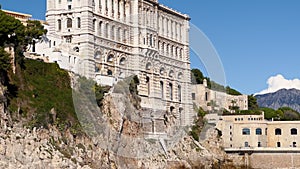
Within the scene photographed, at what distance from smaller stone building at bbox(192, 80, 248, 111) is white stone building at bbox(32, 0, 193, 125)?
494 centimetres

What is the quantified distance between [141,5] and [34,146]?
21705mm

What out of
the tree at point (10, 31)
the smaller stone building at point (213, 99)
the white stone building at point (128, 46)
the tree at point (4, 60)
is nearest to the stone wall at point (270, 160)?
the white stone building at point (128, 46)

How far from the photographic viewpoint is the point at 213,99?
252 feet

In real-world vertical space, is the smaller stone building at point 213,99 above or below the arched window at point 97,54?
below

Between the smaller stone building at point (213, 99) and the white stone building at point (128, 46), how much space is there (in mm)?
4941

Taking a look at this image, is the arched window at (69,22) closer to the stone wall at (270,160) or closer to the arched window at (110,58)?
the arched window at (110,58)

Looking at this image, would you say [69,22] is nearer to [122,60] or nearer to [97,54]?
[97,54]

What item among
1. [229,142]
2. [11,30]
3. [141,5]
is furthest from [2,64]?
[229,142]

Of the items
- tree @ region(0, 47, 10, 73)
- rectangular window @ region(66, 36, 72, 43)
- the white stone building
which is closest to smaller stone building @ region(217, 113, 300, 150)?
the white stone building

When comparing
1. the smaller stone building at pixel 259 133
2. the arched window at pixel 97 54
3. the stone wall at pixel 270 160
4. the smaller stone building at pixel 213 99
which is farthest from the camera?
the smaller stone building at pixel 213 99

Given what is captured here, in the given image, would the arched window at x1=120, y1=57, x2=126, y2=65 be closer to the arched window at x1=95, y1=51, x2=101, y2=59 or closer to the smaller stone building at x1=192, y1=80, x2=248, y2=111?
the arched window at x1=95, y1=51, x2=101, y2=59

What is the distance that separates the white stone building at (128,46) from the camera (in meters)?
55.0

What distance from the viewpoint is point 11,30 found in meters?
48.7

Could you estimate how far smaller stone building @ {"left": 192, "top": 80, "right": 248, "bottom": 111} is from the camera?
242ft
